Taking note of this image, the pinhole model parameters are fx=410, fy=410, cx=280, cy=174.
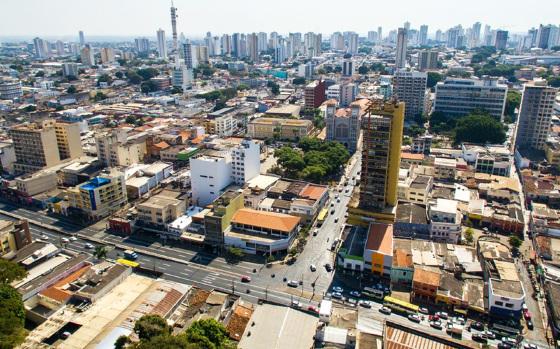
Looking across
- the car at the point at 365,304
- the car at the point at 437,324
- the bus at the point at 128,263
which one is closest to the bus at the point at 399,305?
the car at the point at 365,304

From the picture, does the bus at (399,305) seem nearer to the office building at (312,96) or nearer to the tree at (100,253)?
the tree at (100,253)

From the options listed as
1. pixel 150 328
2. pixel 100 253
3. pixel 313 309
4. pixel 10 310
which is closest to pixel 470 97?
pixel 313 309

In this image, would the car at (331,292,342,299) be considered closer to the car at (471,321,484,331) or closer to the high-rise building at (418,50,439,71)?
the car at (471,321,484,331)

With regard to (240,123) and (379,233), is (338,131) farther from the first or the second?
(379,233)

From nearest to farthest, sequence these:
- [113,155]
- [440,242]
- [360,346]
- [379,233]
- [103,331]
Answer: [360,346], [103,331], [379,233], [440,242], [113,155]

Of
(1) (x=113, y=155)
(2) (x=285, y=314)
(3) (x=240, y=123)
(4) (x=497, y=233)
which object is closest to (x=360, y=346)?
(2) (x=285, y=314)

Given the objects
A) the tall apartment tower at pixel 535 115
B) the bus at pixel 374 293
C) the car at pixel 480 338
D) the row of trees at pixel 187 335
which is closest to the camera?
the row of trees at pixel 187 335

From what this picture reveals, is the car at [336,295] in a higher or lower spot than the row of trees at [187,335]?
lower

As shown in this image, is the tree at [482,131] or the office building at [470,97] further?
the office building at [470,97]
